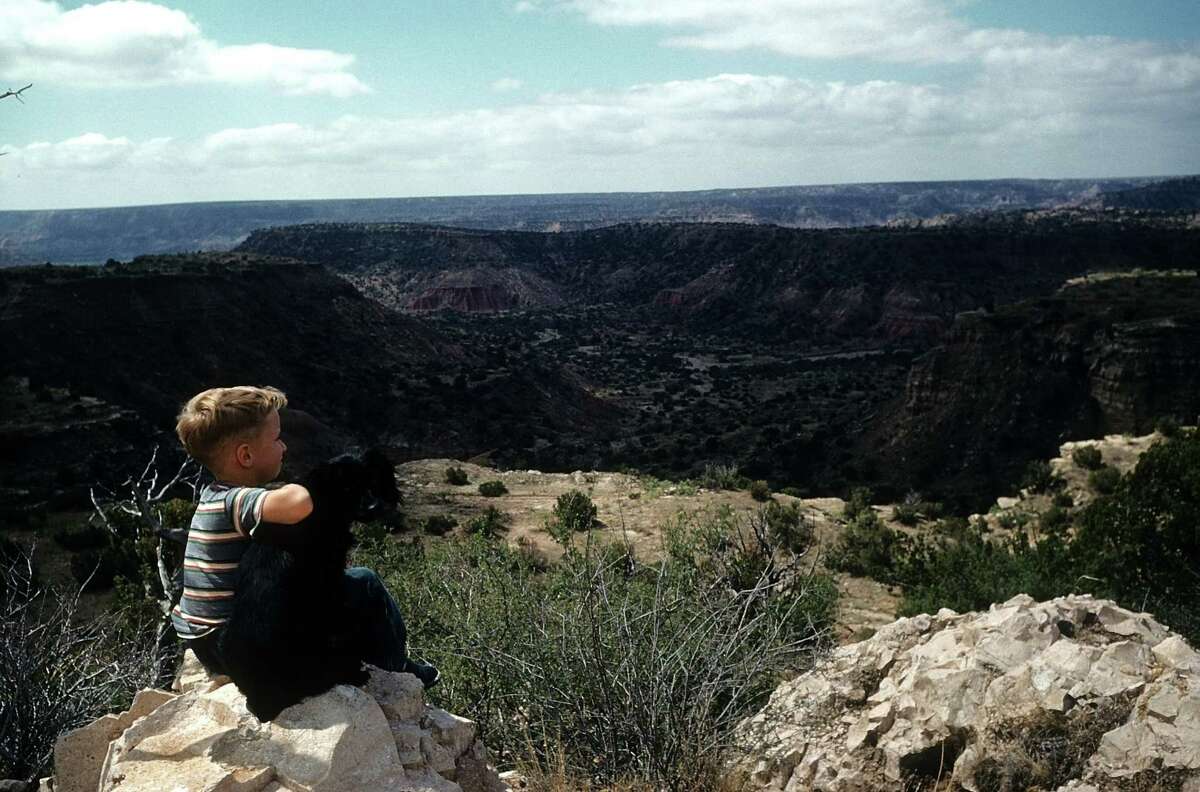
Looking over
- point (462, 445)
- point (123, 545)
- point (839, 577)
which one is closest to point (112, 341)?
point (462, 445)

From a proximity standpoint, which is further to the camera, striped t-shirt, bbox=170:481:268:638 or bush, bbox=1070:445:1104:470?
bush, bbox=1070:445:1104:470

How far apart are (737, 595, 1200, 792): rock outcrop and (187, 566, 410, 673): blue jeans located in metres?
2.02

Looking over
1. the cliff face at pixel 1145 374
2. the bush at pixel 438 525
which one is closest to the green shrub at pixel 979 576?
the bush at pixel 438 525

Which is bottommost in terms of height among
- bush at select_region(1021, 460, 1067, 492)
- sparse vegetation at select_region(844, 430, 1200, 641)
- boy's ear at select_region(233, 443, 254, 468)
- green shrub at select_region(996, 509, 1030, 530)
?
green shrub at select_region(996, 509, 1030, 530)

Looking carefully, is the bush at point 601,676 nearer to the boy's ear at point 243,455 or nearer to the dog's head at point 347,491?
the dog's head at point 347,491

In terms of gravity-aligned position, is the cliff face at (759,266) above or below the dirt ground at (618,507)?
above

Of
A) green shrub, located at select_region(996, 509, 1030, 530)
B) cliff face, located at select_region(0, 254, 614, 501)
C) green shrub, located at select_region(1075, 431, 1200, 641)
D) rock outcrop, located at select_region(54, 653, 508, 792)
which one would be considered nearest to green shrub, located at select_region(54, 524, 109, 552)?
rock outcrop, located at select_region(54, 653, 508, 792)

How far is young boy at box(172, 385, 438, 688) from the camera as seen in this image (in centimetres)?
270

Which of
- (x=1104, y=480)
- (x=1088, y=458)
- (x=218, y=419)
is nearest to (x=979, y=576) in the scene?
(x=218, y=419)

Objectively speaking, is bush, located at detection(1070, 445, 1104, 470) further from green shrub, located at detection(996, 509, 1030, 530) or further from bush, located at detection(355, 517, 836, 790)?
bush, located at detection(355, 517, 836, 790)

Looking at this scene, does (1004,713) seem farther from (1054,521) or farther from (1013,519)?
(1013,519)

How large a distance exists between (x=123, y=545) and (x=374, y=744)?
29.2 feet

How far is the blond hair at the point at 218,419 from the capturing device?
2762 mm

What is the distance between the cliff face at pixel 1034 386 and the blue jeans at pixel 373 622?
2583 centimetres
